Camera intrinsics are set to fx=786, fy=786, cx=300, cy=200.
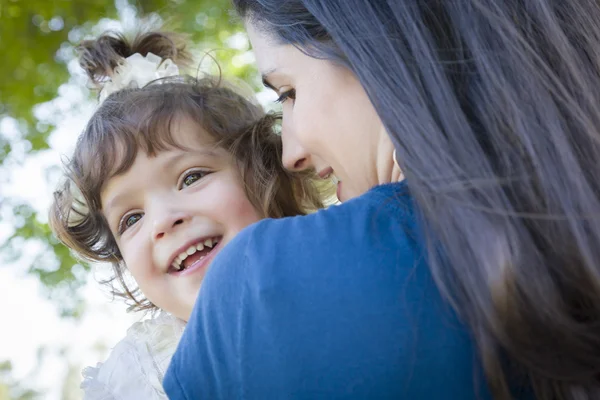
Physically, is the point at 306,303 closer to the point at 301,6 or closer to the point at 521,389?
the point at 521,389

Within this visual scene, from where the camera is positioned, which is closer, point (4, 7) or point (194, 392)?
point (194, 392)

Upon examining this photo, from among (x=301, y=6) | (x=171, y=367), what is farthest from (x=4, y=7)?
(x=171, y=367)

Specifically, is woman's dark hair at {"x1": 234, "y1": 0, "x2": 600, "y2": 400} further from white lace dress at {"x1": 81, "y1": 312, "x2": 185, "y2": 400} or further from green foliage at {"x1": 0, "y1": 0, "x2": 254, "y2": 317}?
green foliage at {"x1": 0, "y1": 0, "x2": 254, "y2": 317}

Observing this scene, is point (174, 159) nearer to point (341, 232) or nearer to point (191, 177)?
point (191, 177)

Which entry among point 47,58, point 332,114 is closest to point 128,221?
point 332,114

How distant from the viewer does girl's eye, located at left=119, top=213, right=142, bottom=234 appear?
8.27ft

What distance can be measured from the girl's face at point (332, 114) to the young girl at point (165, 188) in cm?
69

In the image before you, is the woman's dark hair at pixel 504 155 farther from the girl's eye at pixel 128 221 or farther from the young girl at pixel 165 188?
the girl's eye at pixel 128 221

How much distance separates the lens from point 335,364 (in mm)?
1207

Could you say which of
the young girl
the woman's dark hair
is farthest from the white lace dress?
the woman's dark hair

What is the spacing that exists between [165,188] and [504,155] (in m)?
1.39

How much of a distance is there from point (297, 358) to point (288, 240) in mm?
191

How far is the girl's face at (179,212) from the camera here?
236 cm

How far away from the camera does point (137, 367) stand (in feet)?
7.83
